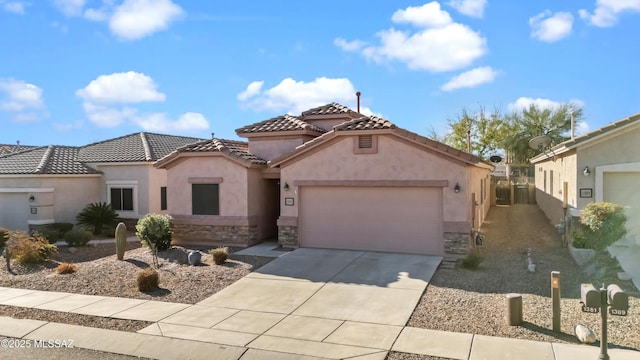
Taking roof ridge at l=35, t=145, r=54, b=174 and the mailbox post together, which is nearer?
the mailbox post

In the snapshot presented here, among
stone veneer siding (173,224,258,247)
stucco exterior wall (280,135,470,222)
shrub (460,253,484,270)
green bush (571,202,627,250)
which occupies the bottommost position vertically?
shrub (460,253,484,270)

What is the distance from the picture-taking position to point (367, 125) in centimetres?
1503

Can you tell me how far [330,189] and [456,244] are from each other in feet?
14.7

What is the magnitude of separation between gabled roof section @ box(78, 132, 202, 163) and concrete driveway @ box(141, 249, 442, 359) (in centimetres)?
1240

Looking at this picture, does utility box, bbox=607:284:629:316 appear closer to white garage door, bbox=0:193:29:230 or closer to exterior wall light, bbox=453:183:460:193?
exterior wall light, bbox=453:183:460:193

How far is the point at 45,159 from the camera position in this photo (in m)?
22.9

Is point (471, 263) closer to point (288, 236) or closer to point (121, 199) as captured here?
point (288, 236)

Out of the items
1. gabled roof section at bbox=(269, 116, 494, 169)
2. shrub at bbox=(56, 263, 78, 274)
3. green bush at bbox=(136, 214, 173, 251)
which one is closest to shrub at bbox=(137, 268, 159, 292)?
shrub at bbox=(56, 263, 78, 274)

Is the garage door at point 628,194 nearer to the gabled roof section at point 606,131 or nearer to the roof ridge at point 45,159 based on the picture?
the gabled roof section at point 606,131

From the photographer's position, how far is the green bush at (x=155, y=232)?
15672 mm

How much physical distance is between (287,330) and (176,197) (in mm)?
10744

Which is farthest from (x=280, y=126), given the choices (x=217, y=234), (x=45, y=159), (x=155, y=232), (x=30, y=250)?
(x=45, y=159)

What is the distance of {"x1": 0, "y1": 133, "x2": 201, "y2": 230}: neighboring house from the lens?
21.4 m

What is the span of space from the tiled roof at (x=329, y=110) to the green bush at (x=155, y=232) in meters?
7.84
